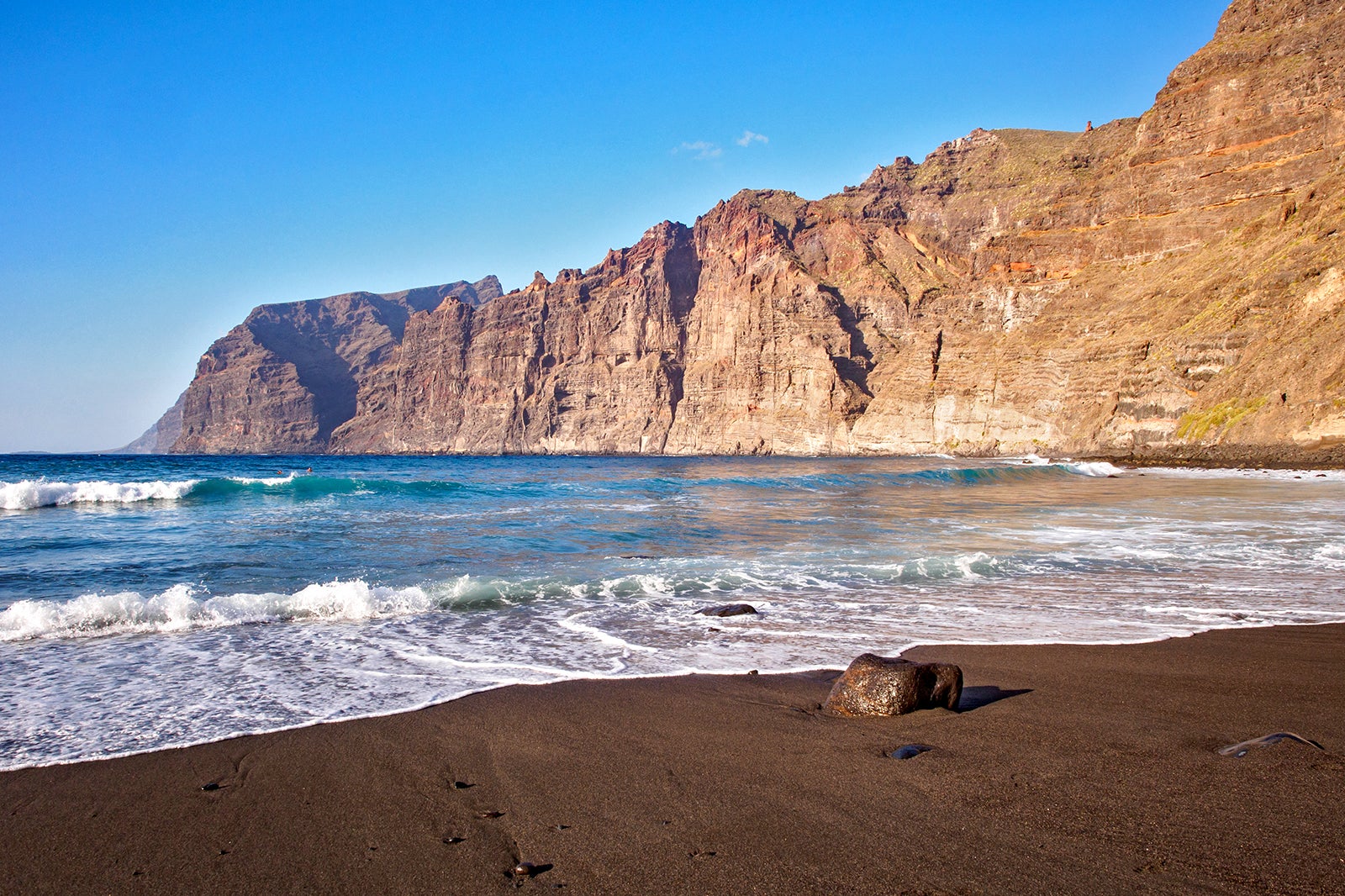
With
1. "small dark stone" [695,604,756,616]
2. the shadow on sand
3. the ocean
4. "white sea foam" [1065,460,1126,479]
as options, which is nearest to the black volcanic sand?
the shadow on sand

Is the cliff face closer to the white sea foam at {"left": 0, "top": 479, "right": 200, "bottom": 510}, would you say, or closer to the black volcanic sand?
the black volcanic sand

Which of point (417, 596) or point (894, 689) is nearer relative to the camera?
point (894, 689)

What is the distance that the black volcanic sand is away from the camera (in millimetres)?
2943

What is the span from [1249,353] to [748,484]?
128 feet

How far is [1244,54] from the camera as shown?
73.1m

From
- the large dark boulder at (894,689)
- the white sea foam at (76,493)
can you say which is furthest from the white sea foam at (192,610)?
the white sea foam at (76,493)

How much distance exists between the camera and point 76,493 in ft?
79.6

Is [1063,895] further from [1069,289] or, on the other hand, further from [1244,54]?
[1244,54]

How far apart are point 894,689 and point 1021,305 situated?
101 metres

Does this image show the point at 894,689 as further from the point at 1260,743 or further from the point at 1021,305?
the point at 1021,305

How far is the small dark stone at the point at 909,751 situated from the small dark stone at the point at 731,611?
13.8 feet

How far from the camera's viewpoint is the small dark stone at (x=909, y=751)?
164 inches

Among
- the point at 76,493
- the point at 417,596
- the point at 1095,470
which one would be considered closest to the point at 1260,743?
the point at 417,596

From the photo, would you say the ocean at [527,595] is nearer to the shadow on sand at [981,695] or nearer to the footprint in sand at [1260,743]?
the shadow on sand at [981,695]
